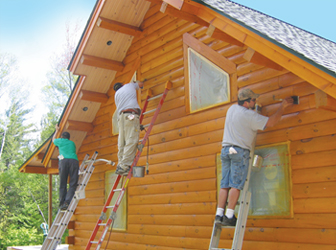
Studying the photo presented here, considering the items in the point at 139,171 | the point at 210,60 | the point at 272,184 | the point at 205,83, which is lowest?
the point at 272,184

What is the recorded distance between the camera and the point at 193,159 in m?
6.19

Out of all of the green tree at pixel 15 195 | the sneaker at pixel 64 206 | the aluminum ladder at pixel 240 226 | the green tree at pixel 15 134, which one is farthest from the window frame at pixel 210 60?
the green tree at pixel 15 134

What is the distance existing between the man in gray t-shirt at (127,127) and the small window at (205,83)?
1.02 meters

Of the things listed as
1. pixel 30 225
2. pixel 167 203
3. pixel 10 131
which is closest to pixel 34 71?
pixel 10 131

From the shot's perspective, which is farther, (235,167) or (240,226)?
(235,167)

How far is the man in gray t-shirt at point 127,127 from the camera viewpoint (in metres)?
6.37

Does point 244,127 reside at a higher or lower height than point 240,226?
higher

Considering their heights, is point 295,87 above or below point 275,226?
above

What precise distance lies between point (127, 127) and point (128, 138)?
0.20m

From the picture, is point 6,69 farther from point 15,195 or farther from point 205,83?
point 205,83

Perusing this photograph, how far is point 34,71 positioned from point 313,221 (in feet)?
149

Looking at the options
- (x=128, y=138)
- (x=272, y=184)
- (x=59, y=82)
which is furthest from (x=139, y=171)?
(x=59, y=82)

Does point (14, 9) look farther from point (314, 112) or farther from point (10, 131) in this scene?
point (314, 112)

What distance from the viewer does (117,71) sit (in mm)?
8641
